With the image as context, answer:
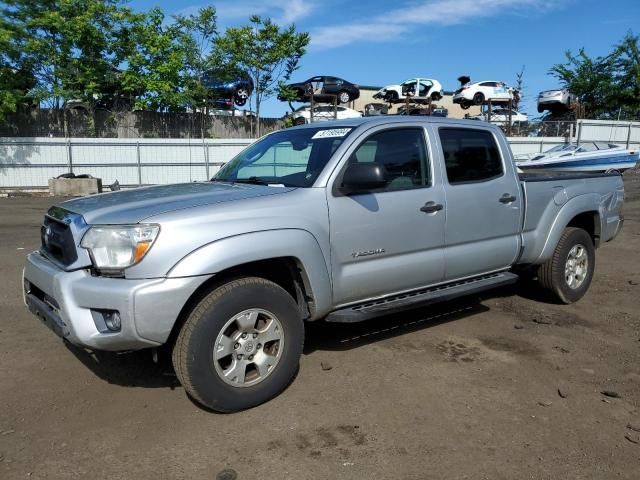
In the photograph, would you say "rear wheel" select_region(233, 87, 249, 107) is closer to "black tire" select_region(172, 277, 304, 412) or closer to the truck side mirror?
the truck side mirror

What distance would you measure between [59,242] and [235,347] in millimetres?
1294

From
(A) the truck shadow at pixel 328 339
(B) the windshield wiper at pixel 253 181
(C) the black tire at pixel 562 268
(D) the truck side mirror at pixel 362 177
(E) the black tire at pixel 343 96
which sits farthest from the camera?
(E) the black tire at pixel 343 96

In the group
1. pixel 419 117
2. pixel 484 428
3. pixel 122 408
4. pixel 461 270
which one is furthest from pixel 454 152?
pixel 122 408

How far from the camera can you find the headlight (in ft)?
9.75

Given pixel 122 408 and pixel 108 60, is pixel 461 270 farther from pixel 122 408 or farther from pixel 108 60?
pixel 108 60

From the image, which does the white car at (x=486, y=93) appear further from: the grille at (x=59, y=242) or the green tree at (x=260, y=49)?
the grille at (x=59, y=242)

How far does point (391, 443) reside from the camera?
3.00 meters

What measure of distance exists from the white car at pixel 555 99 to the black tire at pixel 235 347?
31585 millimetres

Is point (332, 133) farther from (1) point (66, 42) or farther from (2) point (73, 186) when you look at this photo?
(1) point (66, 42)

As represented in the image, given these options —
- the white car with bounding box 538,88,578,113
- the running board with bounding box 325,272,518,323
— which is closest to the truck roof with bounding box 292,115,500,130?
the running board with bounding box 325,272,518,323

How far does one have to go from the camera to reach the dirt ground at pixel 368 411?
9.18ft

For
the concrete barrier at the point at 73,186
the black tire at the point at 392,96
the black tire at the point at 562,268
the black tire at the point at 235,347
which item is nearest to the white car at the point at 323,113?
the black tire at the point at 392,96

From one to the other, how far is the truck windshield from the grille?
1.39 m

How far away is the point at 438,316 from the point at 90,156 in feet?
59.5
